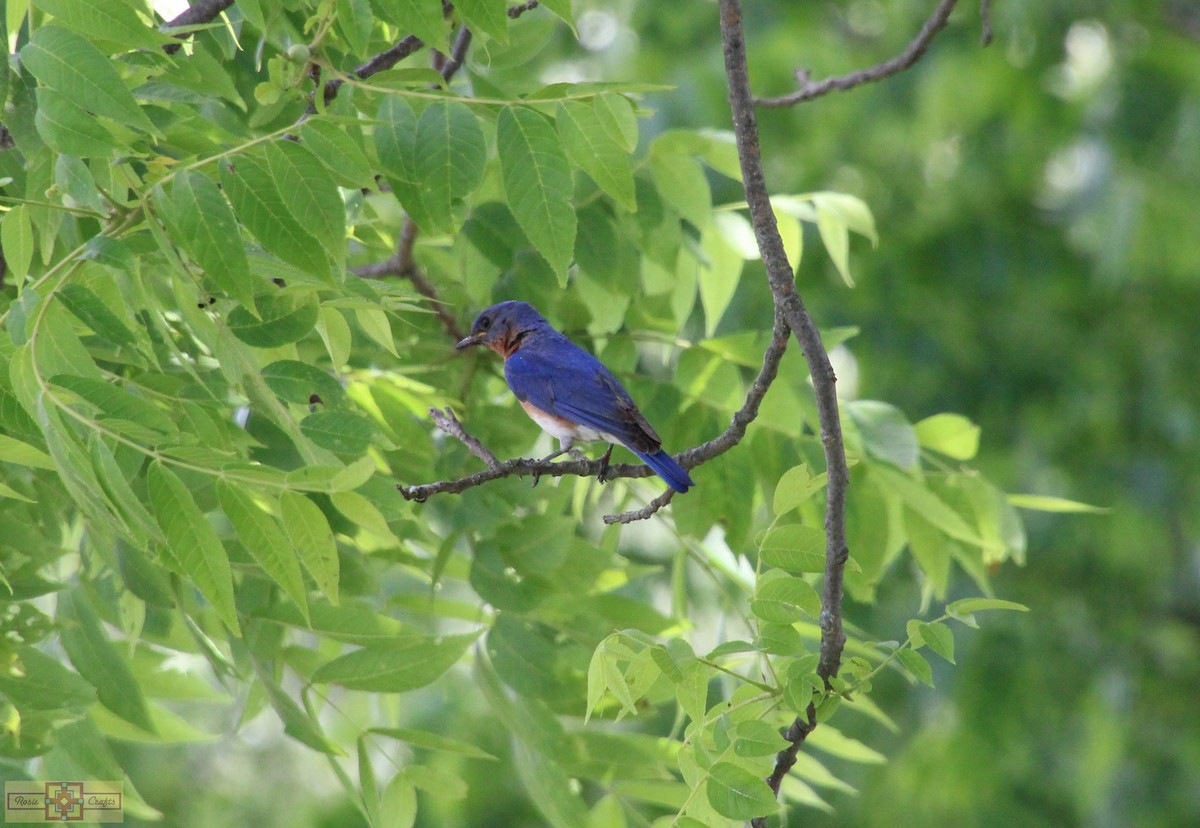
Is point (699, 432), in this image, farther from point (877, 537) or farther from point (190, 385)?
point (190, 385)

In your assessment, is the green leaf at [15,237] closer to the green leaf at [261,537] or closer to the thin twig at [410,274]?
the green leaf at [261,537]

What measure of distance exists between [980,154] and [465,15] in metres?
8.85

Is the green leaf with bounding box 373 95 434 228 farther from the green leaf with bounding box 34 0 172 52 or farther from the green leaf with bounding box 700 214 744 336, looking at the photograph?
the green leaf with bounding box 700 214 744 336

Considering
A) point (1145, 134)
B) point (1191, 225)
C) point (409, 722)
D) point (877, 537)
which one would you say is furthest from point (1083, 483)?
point (877, 537)

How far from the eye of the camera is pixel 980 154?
1044 cm

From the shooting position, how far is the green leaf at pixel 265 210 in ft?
7.98

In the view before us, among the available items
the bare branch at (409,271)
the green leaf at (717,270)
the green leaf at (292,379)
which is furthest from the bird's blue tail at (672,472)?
the bare branch at (409,271)

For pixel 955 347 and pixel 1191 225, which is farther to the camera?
pixel 955 347

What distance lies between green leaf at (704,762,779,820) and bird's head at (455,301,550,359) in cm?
188

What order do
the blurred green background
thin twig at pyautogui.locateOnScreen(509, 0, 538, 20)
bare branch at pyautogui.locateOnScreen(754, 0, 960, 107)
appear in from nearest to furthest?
thin twig at pyautogui.locateOnScreen(509, 0, 538, 20) < bare branch at pyautogui.locateOnScreen(754, 0, 960, 107) < the blurred green background

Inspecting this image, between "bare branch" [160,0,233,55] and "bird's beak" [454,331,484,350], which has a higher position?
"bare branch" [160,0,233,55]

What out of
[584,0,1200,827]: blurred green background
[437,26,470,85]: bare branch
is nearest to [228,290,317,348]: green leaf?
[437,26,470,85]: bare branch

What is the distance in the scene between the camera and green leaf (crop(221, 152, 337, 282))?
2432 millimetres

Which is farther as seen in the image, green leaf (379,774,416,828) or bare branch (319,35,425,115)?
bare branch (319,35,425,115)
